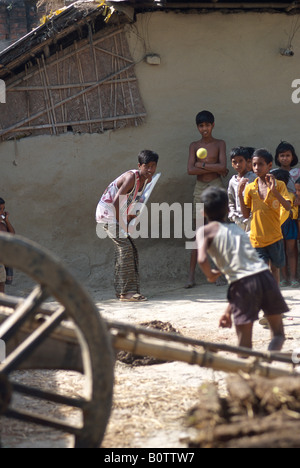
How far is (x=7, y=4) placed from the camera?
11.0 meters

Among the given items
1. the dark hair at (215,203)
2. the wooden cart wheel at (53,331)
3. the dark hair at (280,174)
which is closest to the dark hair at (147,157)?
the dark hair at (280,174)

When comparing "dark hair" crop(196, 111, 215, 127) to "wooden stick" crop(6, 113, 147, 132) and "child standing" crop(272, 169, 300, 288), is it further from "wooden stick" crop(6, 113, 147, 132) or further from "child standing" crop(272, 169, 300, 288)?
"child standing" crop(272, 169, 300, 288)

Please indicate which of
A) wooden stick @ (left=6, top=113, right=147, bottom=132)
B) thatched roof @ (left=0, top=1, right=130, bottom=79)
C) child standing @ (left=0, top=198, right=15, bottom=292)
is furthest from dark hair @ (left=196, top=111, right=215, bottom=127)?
child standing @ (left=0, top=198, right=15, bottom=292)

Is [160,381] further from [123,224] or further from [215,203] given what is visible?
[123,224]

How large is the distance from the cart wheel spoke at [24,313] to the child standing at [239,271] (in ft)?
4.60

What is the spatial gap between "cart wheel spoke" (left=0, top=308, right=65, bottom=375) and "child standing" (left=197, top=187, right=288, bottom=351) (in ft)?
4.40

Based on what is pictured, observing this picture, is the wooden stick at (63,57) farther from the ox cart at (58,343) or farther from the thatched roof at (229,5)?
the ox cart at (58,343)

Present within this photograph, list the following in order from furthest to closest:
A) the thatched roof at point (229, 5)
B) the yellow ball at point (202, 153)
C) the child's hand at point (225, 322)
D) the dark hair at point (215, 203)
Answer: the thatched roof at point (229, 5) → the yellow ball at point (202, 153) → the dark hair at point (215, 203) → the child's hand at point (225, 322)

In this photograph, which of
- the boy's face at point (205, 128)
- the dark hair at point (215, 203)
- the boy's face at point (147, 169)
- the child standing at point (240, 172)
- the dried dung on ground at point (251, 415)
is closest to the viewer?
the dried dung on ground at point (251, 415)

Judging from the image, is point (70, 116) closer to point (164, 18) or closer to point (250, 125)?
point (164, 18)

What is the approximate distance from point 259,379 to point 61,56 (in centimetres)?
578

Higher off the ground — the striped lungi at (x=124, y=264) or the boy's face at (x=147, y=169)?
the boy's face at (x=147, y=169)

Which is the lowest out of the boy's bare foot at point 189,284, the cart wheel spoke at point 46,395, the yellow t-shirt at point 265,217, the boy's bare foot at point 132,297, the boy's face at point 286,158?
the boy's bare foot at point 132,297

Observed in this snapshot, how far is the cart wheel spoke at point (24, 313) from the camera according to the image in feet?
9.59
